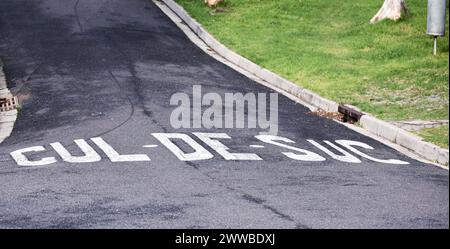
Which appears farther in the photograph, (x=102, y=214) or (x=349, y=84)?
(x=349, y=84)

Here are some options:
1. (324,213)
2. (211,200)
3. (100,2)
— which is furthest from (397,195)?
(100,2)

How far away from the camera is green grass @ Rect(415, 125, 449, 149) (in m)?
11.7

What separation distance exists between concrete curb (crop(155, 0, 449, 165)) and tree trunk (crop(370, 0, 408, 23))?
4.99 metres

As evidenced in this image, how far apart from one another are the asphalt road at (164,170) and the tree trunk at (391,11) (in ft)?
19.9

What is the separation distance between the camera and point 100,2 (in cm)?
2745

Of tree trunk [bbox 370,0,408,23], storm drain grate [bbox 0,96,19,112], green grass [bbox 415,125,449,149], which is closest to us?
green grass [bbox 415,125,449,149]

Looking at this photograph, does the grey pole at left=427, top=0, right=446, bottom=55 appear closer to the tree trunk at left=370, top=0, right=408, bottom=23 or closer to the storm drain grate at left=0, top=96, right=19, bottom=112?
the tree trunk at left=370, top=0, right=408, bottom=23

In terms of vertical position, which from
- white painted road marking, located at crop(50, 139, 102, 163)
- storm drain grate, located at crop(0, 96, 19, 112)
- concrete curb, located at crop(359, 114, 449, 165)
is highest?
white painted road marking, located at crop(50, 139, 102, 163)
